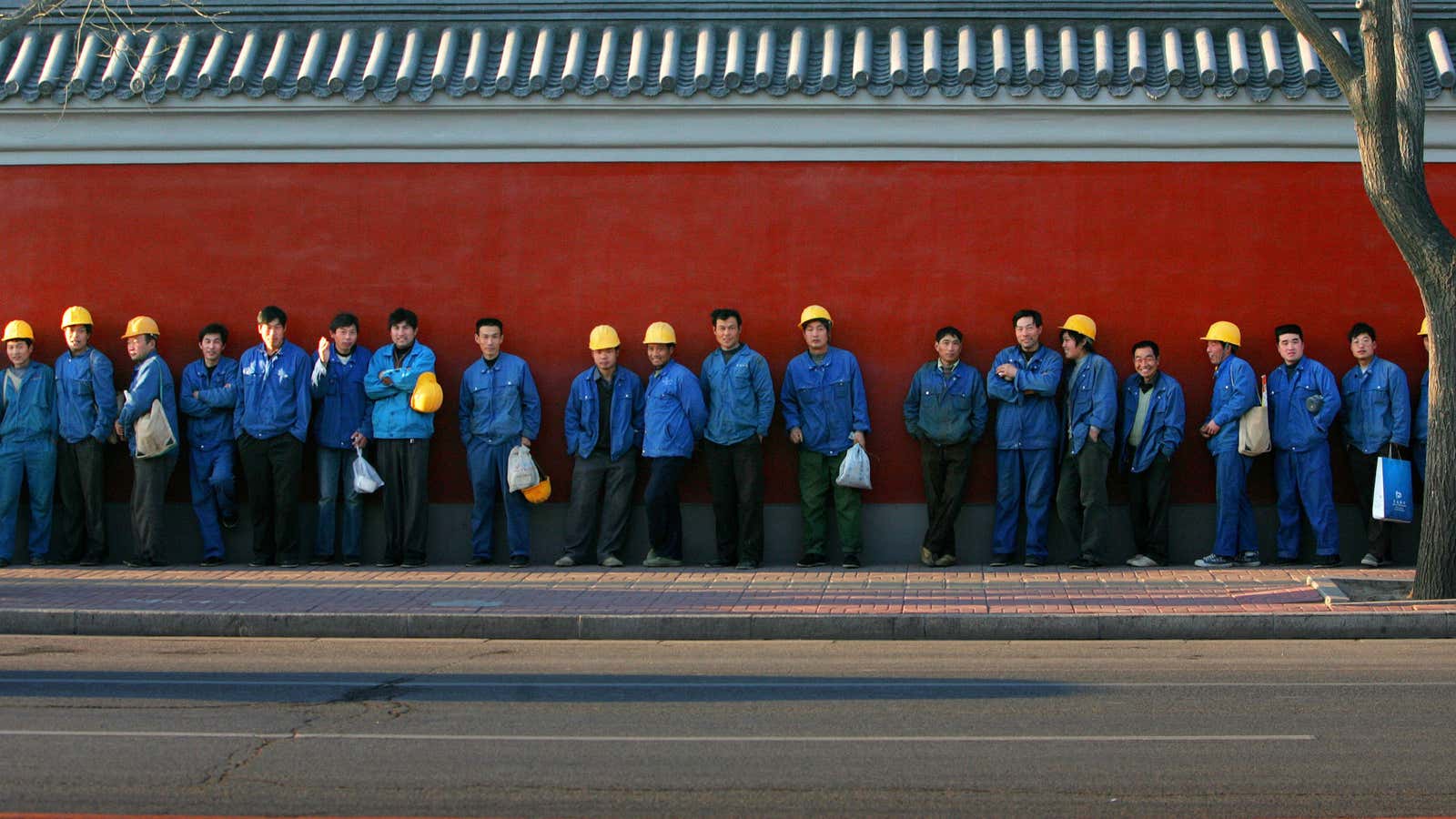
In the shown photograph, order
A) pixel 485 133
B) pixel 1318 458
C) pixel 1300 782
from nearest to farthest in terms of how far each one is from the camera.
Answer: pixel 1300 782 → pixel 1318 458 → pixel 485 133

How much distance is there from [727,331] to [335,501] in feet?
12.2


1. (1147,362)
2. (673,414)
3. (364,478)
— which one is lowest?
(364,478)

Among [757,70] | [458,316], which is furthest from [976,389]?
[458,316]

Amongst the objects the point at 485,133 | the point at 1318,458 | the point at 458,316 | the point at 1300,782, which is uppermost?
the point at 485,133

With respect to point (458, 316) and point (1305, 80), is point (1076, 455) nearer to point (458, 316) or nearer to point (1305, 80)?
point (1305, 80)

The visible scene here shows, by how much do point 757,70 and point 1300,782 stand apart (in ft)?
29.5

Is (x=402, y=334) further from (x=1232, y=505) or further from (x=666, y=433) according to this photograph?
(x=1232, y=505)

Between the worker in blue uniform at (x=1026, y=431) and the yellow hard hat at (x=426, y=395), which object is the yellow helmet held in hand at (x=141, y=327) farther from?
the worker in blue uniform at (x=1026, y=431)

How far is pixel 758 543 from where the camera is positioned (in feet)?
46.3

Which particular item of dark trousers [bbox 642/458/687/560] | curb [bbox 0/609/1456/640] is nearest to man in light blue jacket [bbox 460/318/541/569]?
dark trousers [bbox 642/458/687/560]

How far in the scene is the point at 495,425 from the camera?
558 inches

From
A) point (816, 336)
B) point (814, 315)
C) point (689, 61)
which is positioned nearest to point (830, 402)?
point (816, 336)

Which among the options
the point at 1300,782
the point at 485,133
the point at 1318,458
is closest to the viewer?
the point at 1300,782

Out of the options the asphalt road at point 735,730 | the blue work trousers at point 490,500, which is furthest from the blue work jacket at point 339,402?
the asphalt road at point 735,730
